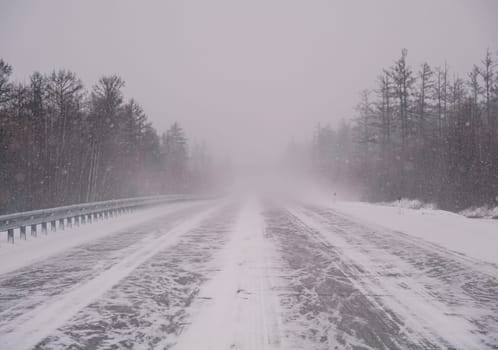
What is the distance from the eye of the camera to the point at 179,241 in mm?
10102

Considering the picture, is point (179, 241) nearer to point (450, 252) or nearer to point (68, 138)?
point (450, 252)

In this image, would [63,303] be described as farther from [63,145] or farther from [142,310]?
[63,145]

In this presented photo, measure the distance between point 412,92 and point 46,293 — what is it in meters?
35.6

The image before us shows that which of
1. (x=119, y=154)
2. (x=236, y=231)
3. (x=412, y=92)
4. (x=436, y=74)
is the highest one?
(x=436, y=74)

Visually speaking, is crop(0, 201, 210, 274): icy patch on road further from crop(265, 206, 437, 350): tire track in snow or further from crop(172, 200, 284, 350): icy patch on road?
crop(265, 206, 437, 350): tire track in snow

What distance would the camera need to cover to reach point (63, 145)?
2469cm

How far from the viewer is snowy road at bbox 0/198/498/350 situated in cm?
359

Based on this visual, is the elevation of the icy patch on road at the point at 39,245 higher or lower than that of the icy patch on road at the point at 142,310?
lower

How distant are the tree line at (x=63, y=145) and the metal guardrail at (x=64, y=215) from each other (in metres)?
4.86

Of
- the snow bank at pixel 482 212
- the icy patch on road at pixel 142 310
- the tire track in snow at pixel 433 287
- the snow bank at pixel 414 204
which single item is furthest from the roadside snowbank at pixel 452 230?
the icy patch on road at pixel 142 310

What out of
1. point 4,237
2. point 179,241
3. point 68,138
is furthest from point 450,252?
point 68,138

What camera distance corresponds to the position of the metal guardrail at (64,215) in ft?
34.5

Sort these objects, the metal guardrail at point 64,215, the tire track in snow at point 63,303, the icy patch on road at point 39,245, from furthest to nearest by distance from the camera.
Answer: the metal guardrail at point 64,215
the icy patch on road at point 39,245
the tire track in snow at point 63,303

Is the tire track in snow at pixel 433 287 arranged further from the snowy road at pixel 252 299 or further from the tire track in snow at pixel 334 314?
the tire track in snow at pixel 334 314
